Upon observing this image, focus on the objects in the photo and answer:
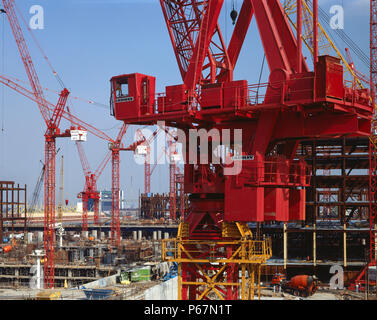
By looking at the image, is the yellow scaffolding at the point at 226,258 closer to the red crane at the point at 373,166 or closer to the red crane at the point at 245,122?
the red crane at the point at 245,122

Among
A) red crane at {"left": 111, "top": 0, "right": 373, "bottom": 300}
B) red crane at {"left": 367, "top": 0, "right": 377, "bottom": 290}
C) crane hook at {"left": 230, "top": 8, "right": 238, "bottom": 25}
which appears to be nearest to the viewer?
red crane at {"left": 111, "top": 0, "right": 373, "bottom": 300}

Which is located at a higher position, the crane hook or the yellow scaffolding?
the crane hook

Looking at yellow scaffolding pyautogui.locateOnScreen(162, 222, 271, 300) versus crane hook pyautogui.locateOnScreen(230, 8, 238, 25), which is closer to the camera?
yellow scaffolding pyautogui.locateOnScreen(162, 222, 271, 300)

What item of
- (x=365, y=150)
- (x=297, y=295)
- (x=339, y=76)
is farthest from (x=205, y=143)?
(x=365, y=150)

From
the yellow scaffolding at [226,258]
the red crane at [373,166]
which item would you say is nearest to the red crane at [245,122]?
the yellow scaffolding at [226,258]

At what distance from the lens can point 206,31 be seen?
80.1 feet

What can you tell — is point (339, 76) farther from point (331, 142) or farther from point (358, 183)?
point (358, 183)

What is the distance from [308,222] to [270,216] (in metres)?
48.7

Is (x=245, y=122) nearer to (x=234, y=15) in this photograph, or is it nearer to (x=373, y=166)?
(x=234, y=15)

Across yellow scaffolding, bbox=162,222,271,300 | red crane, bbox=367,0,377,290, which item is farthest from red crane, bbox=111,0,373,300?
red crane, bbox=367,0,377,290

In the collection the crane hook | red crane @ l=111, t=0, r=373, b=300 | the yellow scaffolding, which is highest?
the crane hook

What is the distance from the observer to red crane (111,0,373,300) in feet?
72.1

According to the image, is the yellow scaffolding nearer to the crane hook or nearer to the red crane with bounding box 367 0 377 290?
the crane hook

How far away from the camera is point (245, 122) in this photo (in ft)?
80.0
